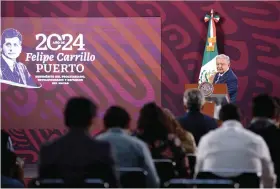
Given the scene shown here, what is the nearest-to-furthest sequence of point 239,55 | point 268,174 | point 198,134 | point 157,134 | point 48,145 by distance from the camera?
1. point 48,145
2. point 268,174
3. point 157,134
4. point 198,134
5. point 239,55

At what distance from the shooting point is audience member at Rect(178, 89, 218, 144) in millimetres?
5496

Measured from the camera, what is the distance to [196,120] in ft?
18.0

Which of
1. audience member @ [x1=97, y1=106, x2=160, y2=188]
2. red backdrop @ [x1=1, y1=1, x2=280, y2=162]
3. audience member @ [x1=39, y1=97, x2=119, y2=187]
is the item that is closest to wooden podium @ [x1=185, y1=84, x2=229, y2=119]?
audience member @ [x1=97, y1=106, x2=160, y2=188]

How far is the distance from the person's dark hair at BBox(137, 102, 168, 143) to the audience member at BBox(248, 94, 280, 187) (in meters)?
0.61

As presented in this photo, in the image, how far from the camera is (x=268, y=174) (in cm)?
423

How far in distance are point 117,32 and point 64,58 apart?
0.90 metres

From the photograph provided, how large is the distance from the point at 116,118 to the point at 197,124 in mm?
1267

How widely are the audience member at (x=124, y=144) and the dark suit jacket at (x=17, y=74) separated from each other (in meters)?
6.15

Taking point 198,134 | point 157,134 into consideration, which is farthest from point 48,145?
point 198,134

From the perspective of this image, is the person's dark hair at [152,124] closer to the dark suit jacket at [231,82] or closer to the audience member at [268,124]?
the audience member at [268,124]

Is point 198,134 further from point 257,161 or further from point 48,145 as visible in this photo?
point 48,145

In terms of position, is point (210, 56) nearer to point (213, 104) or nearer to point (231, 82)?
point (231, 82)

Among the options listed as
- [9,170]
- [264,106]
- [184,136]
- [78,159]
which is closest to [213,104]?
[184,136]

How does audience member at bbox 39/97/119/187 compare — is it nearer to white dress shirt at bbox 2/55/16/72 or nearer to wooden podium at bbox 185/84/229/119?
wooden podium at bbox 185/84/229/119
